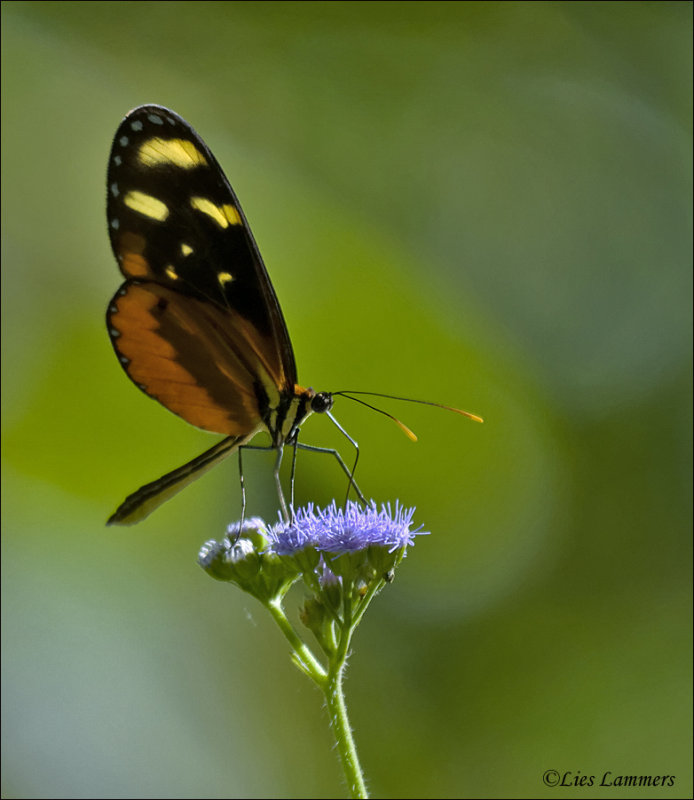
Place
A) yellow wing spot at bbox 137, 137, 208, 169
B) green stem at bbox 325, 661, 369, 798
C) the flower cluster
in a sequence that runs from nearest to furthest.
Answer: green stem at bbox 325, 661, 369, 798
the flower cluster
yellow wing spot at bbox 137, 137, 208, 169

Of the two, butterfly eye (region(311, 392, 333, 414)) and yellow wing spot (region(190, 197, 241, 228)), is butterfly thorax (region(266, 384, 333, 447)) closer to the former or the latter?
butterfly eye (region(311, 392, 333, 414))

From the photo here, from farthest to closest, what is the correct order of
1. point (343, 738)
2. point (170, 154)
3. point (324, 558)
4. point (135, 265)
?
point (135, 265) < point (170, 154) < point (324, 558) < point (343, 738)

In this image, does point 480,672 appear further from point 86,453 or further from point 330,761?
point 86,453

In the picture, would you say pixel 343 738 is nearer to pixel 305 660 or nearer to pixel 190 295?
pixel 305 660

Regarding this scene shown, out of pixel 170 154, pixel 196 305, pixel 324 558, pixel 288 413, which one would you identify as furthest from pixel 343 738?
pixel 170 154

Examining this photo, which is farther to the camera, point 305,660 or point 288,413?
point 288,413

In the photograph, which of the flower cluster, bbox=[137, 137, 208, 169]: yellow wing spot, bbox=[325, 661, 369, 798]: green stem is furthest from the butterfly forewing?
bbox=[325, 661, 369, 798]: green stem
